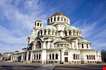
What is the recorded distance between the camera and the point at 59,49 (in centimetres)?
5675

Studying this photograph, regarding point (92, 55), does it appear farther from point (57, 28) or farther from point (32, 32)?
point (32, 32)

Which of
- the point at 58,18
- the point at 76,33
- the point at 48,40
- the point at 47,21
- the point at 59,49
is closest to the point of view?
the point at 59,49

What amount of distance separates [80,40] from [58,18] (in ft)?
47.5

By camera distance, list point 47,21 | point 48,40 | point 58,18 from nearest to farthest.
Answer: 1. point 48,40
2. point 58,18
3. point 47,21

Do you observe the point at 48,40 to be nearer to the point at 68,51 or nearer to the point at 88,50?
the point at 68,51

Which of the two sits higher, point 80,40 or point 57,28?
point 57,28

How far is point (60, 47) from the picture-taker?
5794cm

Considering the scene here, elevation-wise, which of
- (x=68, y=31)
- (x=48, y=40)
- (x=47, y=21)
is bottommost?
(x=48, y=40)

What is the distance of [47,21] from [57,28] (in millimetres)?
9689

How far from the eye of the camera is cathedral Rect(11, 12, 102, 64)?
57.0 meters

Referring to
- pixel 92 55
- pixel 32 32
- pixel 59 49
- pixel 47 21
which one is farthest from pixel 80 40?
pixel 32 32

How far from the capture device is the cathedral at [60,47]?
5703cm

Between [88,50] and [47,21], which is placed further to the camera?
[47,21]

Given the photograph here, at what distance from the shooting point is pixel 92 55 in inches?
2457
